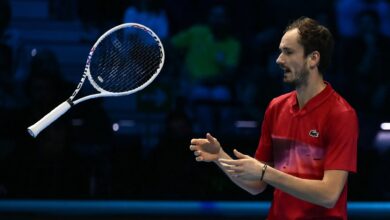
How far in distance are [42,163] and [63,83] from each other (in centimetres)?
64

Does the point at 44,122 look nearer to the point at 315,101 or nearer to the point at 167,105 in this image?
the point at 315,101

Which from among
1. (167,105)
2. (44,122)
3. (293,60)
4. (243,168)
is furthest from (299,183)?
(167,105)

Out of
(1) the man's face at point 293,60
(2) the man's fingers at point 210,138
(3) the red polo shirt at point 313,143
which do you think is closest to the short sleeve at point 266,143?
(3) the red polo shirt at point 313,143

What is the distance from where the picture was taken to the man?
300cm

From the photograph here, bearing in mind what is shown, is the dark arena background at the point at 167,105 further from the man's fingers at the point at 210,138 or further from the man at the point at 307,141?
the man's fingers at the point at 210,138

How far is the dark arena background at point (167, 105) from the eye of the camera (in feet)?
20.6

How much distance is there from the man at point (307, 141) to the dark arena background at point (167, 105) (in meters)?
2.86

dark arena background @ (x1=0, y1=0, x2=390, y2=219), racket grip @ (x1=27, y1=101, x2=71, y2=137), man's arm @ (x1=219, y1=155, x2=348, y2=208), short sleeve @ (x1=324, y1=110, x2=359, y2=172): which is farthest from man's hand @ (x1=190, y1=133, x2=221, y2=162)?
dark arena background @ (x1=0, y1=0, x2=390, y2=219)

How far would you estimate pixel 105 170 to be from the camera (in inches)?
252

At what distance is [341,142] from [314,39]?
40 cm

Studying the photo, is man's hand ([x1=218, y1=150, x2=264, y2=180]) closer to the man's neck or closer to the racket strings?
the man's neck

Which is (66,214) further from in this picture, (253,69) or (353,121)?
(353,121)

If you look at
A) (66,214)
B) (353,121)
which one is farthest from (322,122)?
(66,214)

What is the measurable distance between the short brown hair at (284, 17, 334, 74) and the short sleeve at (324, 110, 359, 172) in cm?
23
